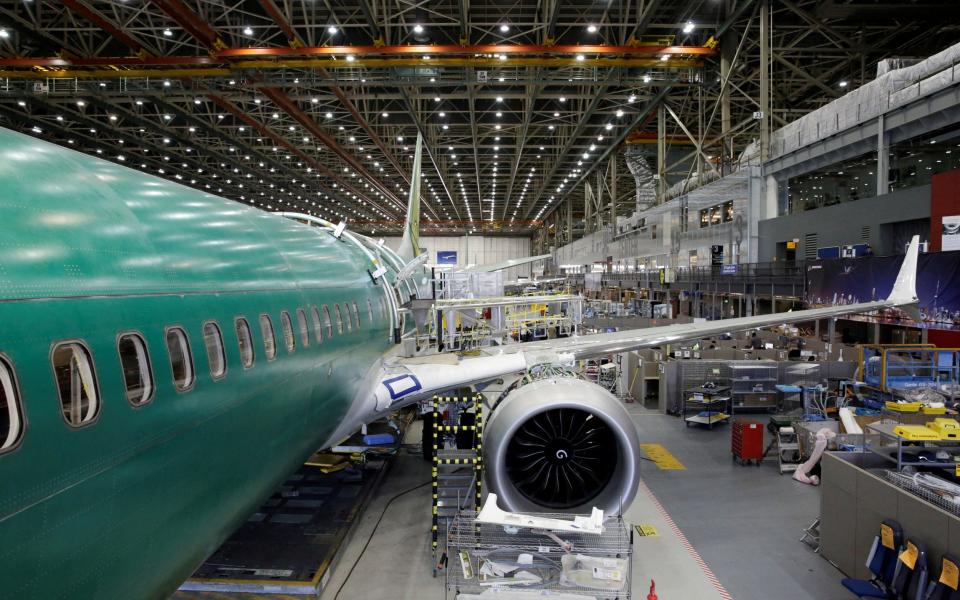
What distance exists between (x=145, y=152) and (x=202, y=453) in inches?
1912

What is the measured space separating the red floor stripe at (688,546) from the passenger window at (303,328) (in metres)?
6.09

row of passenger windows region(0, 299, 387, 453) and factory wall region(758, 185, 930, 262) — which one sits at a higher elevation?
factory wall region(758, 185, 930, 262)

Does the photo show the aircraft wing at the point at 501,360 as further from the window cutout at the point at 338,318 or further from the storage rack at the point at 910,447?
the storage rack at the point at 910,447

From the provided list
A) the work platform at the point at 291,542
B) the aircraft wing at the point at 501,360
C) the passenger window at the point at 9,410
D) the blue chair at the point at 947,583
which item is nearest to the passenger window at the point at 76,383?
the passenger window at the point at 9,410

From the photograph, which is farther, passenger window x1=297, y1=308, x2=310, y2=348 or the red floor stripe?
the red floor stripe

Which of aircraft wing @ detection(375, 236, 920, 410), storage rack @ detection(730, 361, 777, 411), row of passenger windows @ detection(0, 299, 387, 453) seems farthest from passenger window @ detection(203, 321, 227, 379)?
storage rack @ detection(730, 361, 777, 411)

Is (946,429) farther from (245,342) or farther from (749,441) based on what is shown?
(245,342)

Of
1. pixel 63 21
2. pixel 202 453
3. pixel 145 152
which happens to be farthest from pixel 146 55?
pixel 202 453

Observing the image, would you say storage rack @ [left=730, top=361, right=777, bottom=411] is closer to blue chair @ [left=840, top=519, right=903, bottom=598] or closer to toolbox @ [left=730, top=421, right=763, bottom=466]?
toolbox @ [left=730, top=421, right=763, bottom=466]

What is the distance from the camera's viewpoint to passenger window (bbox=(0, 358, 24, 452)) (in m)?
2.29

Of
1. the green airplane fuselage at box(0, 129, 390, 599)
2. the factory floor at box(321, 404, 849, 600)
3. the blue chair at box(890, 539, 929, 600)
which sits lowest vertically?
the factory floor at box(321, 404, 849, 600)

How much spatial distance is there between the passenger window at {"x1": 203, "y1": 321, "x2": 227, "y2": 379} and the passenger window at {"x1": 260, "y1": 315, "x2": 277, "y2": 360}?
67cm

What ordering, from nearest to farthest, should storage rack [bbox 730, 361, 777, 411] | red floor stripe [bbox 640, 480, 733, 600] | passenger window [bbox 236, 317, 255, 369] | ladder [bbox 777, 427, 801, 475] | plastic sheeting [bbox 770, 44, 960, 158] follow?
passenger window [bbox 236, 317, 255, 369] < red floor stripe [bbox 640, 480, 733, 600] < ladder [bbox 777, 427, 801, 475] < plastic sheeting [bbox 770, 44, 960, 158] < storage rack [bbox 730, 361, 777, 411]

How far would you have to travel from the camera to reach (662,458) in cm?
1296
